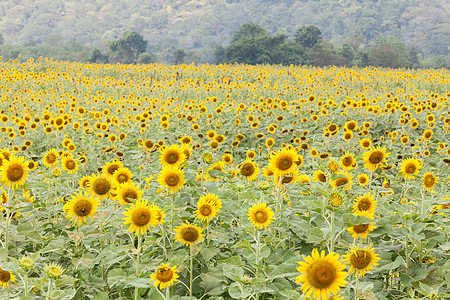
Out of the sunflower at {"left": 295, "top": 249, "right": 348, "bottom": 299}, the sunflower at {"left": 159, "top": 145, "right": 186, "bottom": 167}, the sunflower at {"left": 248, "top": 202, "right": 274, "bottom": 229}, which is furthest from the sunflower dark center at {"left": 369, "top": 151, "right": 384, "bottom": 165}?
the sunflower at {"left": 295, "top": 249, "right": 348, "bottom": 299}

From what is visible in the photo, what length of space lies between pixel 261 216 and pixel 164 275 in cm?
58

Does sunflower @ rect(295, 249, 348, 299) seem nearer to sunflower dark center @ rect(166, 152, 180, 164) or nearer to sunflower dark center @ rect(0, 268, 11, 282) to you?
sunflower dark center @ rect(166, 152, 180, 164)

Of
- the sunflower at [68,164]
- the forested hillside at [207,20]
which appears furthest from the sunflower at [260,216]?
the forested hillside at [207,20]

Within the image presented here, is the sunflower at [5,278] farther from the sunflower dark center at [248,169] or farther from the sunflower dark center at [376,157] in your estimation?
Result: the sunflower dark center at [376,157]

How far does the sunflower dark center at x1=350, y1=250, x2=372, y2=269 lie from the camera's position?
1.66m

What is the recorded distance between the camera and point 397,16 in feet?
300

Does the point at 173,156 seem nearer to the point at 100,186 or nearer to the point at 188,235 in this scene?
the point at 100,186

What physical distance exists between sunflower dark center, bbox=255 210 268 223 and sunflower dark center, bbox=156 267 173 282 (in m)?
0.53

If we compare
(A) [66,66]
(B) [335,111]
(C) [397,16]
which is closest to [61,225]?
(B) [335,111]

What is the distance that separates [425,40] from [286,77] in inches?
3190

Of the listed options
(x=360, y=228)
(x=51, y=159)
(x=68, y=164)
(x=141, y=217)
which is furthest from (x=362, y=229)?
(x=51, y=159)

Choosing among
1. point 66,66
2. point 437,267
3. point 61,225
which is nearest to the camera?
point 437,267

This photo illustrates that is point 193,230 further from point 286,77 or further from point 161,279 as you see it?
point 286,77

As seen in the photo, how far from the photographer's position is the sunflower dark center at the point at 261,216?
2.08 m
